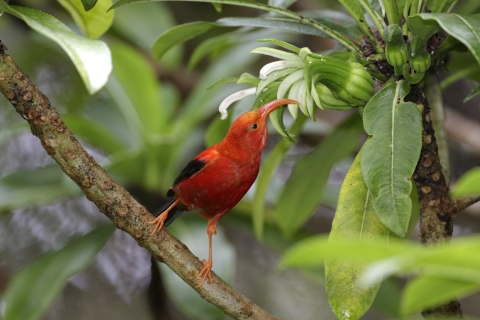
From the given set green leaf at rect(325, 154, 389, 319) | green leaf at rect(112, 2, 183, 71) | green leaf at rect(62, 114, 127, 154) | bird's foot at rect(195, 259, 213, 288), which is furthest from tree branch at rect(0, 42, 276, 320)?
green leaf at rect(112, 2, 183, 71)

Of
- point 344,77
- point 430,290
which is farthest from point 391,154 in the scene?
point 430,290

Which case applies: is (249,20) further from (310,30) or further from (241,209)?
(241,209)

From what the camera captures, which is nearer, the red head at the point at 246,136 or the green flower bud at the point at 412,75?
the green flower bud at the point at 412,75

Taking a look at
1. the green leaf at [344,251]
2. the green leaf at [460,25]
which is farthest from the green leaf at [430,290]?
the green leaf at [460,25]

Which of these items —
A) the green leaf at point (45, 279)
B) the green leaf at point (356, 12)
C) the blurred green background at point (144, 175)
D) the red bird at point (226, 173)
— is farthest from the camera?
the blurred green background at point (144, 175)

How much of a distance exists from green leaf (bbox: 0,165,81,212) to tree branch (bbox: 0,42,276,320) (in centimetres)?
130

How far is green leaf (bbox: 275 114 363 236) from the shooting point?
2.30 meters

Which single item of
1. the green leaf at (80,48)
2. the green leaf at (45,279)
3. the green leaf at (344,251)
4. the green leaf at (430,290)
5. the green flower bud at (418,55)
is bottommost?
the green leaf at (45,279)

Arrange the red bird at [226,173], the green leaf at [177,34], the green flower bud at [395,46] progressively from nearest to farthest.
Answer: the green flower bud at [395,46] → the green leaf at [177,34] → the red bird at [226,173]

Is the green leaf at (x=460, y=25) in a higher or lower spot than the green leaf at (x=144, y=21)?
lower

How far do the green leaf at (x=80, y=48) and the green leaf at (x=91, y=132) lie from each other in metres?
1.35

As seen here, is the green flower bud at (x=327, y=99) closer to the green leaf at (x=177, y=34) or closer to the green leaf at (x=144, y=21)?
the green leaf at (x=177, y=34)

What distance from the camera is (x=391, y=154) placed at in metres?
Answer: 1.40

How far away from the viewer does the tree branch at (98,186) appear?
141 cm
